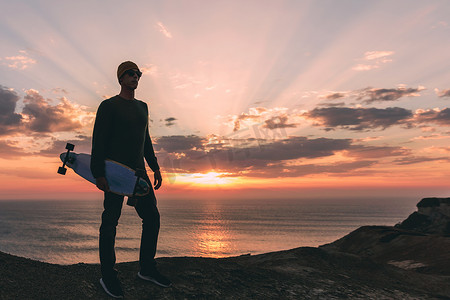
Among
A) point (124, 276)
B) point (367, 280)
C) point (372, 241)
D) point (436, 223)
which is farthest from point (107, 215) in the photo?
point (436, 223)

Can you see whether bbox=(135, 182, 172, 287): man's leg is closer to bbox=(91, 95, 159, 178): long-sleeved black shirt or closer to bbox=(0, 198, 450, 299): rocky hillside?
bbox=(0, 198, 450, 299): rocky hillside

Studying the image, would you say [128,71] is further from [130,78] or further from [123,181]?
[123,181]

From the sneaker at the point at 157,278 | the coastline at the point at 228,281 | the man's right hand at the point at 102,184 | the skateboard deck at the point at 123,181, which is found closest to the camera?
the man's right hand at the point at 102,184

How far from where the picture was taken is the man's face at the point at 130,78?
5.36 meters

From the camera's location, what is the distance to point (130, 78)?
5.37 m

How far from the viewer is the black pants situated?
4.96 meters

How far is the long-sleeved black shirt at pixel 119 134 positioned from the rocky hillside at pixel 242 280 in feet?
7.05

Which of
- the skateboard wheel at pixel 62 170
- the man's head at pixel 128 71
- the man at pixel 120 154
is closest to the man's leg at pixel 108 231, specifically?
the man at pixel 120 154

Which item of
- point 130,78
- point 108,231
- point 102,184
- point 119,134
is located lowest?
point 108,231

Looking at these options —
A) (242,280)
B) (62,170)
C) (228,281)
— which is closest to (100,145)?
(62,170)

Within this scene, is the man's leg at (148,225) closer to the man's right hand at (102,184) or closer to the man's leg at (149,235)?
the man's leg at (149,235)

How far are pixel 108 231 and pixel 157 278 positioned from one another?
1.52 meters

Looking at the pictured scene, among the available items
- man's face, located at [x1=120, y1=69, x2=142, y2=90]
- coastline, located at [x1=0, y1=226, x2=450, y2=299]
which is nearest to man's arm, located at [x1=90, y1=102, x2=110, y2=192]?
man's face, located at [x1=120, y1=69, x2=142, y2=90]

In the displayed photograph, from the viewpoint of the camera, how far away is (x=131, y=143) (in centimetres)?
539
